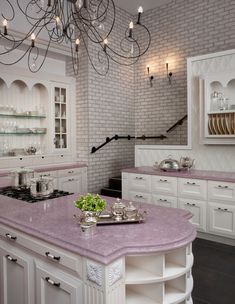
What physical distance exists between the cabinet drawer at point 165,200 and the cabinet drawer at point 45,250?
2746 millimetres

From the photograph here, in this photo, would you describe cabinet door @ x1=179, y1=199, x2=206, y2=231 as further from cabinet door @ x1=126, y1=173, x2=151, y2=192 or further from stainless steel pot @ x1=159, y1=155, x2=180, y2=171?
cabinet door @ x1=126, y1=173, x2=151, y2=192

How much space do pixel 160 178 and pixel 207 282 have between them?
181 cm

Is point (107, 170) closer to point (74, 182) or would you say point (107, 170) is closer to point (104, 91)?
point (74, 182)

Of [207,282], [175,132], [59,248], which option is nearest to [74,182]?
[175,132]

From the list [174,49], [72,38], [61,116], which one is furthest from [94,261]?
[174,49]

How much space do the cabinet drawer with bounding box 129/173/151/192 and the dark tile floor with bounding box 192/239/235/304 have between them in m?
1.15

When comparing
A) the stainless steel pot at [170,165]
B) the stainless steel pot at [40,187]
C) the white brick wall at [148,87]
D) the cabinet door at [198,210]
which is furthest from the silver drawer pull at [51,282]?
the white brick wall at [148,87]

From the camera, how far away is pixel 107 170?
591 centimetres

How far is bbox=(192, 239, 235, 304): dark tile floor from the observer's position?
8.30 ft

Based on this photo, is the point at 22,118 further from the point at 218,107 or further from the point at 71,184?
the point at 218,107

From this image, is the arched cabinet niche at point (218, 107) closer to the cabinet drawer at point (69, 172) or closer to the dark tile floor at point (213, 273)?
the dark tile floor at point (213, 273)

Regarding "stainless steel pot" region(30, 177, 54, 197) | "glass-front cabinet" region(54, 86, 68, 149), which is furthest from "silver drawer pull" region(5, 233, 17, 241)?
"glass-front cabinet" region(54, 86, 68, 149)

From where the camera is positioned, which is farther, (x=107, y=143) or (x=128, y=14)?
(x=128, y=14)

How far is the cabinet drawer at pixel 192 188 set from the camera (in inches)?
153
